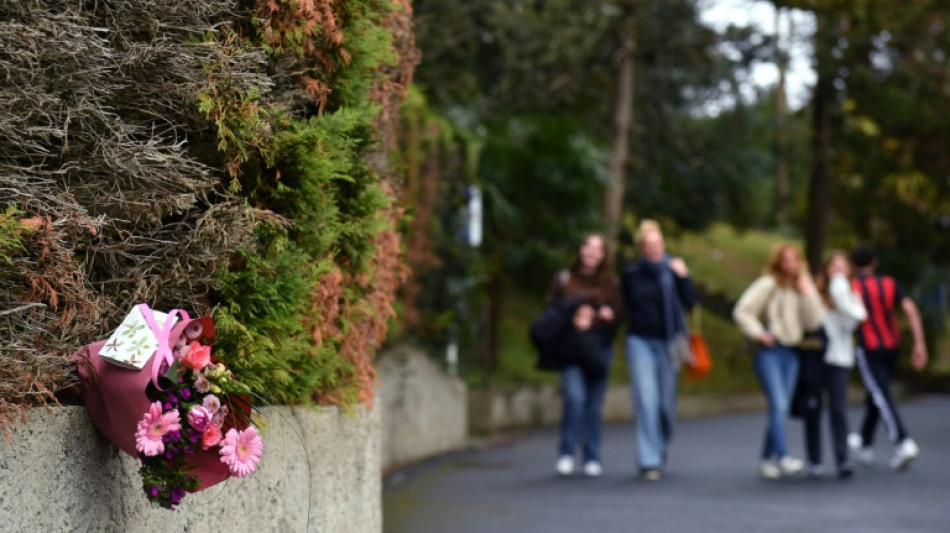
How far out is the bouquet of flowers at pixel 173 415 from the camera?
4.32 m

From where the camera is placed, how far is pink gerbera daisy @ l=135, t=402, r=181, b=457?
4.27m

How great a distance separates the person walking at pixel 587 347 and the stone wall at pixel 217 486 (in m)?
5.57

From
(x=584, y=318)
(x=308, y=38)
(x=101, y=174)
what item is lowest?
(x=584, y=318)

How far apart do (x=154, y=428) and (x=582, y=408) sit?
8145 mm

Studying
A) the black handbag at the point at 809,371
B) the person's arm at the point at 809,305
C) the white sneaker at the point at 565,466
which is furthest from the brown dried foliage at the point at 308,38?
the black handbag at the point at 809,371

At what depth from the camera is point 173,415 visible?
4.29 meters

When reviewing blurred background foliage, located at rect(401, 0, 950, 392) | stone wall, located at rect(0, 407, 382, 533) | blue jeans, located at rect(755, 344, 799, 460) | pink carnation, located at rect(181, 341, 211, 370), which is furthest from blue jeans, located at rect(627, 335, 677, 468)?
pink carnation, located at rect(181, 341, 211, 370)

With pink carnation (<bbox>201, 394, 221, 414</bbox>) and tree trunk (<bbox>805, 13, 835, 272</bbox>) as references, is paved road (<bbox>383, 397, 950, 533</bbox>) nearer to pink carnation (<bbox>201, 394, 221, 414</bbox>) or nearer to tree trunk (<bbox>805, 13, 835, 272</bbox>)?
pink carnation (<bbox>201, 394, 221, 414</bbox>)

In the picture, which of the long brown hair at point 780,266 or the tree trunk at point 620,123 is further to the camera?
the tree trunk at point 620,123

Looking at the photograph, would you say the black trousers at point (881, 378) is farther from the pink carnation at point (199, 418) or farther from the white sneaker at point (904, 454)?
the pink carnation at point (199, 418)

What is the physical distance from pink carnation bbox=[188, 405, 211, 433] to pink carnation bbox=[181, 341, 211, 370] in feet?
0.51

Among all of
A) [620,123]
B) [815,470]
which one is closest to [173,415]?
[815,470]

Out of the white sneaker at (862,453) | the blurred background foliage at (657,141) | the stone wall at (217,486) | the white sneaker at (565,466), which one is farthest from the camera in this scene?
the blurred background foliage at (657,141)

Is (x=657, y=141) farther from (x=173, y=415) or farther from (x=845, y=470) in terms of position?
(x=173, y=415)
